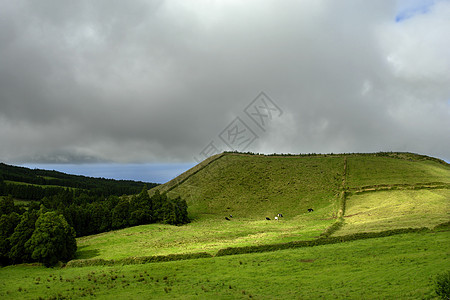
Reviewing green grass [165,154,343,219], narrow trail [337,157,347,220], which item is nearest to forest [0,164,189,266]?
green grass [165,154,343,219]

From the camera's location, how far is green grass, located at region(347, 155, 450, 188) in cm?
9619

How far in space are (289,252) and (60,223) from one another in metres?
44.5

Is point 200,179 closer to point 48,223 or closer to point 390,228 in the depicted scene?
point 48,223

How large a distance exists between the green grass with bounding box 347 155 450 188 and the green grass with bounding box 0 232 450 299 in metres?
59.2

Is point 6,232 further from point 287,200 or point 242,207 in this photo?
point 287,200

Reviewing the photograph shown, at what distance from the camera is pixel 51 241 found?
50844 mm

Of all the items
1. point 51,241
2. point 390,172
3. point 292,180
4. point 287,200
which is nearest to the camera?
point 51,241

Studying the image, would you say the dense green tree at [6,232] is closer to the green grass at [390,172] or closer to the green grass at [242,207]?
the green grass at [242,207]

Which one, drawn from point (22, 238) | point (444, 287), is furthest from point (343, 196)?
point (22, 238)

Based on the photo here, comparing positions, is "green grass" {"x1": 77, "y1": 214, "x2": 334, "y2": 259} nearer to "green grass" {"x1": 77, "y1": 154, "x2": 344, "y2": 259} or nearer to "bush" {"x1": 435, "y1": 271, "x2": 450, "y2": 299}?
"green grass" {"x1": 77, "y1": 154, "x2": 344, "y2": 259}

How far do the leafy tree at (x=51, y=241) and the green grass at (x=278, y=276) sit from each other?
4068 mm

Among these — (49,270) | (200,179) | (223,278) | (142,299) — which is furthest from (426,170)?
(49,270)

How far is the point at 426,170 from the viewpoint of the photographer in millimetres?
106188

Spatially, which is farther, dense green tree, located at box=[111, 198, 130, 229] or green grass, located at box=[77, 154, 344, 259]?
dense green tree, located at box=[111, 198, 130, 229]
